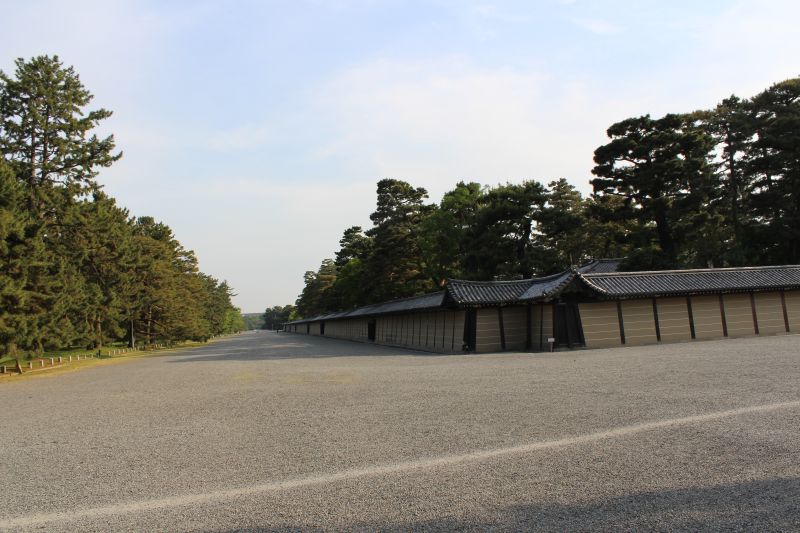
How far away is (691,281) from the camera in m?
21.0

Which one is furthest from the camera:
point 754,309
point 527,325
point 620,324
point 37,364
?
point 37,364

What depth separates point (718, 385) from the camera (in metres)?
8.50

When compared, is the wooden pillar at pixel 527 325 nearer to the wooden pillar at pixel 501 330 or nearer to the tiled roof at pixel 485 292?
the tiled roof at pixel 485 292

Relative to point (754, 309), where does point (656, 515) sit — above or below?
below

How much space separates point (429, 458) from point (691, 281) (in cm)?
1998

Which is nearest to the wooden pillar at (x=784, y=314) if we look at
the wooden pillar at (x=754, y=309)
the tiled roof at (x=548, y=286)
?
the wooden pillar at (x=754, y=309)

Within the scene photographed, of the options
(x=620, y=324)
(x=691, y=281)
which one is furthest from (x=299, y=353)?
(x=691, y=281)

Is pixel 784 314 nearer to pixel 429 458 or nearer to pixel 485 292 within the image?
pixel 485 292

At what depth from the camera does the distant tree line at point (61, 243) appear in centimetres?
1780

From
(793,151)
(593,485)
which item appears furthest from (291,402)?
(793,151)

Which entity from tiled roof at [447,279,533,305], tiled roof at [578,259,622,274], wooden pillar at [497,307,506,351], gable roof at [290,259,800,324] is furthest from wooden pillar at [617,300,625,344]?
tiled roof at [578,259,622,274]

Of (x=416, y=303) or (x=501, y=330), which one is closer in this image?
(x=501, y=330)

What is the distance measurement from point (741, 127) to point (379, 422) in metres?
33.0

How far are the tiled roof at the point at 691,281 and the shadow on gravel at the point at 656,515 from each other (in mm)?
15981
